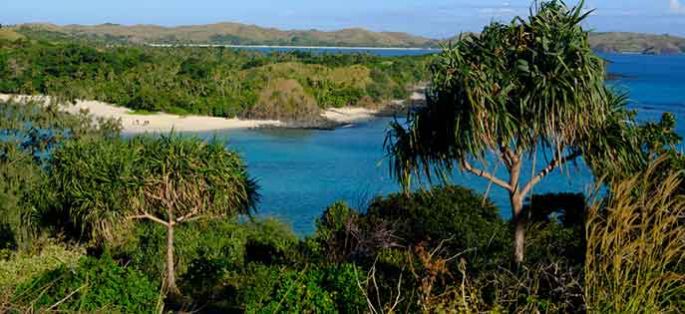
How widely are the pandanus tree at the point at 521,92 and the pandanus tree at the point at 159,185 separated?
20.4 ft

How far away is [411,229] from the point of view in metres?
16.7

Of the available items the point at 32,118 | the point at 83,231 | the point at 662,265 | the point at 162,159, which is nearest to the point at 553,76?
the point at 662,265

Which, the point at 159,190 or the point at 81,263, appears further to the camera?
the point at 159,190

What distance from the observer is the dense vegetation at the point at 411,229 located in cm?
525

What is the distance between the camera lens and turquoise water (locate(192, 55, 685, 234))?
37.8 m

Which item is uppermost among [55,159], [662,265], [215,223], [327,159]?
[662,265]

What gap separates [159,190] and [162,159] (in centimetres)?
66

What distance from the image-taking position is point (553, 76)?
36.2 ft

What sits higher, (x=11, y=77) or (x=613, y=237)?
(x=613, y=237)

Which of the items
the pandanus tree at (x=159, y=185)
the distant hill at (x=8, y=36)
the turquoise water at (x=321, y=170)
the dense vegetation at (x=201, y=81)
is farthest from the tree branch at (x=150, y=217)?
the distant hill at (x=8, y=36)

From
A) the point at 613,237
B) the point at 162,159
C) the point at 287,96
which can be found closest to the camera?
the point at 613,237

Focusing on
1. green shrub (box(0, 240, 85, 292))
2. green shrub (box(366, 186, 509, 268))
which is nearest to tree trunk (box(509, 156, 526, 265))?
green shrub (box(366, 186, 509, 268))

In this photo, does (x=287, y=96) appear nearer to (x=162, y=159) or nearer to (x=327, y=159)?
(x=327, y=159)

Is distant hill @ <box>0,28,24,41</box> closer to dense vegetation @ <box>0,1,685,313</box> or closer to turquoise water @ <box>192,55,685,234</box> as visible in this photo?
turquoise water @ <box>192,55,685,234</box>
